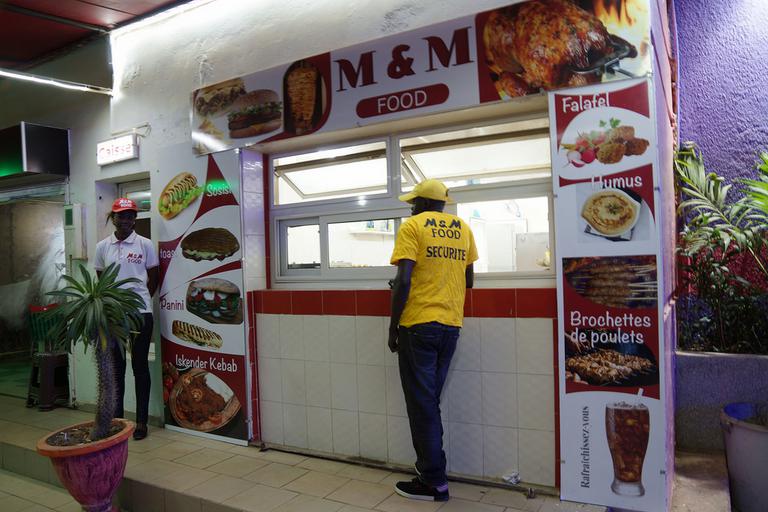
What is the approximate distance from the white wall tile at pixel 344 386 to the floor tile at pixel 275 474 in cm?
54

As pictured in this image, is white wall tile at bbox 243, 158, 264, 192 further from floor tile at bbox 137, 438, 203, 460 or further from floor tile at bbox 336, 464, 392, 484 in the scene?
floor tile at bbox 336, 464, 392, 484

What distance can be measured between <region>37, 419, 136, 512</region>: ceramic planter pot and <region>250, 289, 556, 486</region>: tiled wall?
4.05 ft

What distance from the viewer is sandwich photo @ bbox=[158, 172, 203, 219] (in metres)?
4.69

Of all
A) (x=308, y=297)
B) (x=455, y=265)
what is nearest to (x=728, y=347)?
(x=455, y=265)

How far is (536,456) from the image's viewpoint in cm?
331

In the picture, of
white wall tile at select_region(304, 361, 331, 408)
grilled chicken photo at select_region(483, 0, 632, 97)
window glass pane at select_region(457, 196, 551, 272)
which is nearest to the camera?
grilled chicken photo at select_region(483, 0, 632, 97)

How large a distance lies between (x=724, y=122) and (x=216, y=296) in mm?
4593

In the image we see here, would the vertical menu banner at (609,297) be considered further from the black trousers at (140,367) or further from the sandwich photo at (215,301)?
the black trousers at (140,367)

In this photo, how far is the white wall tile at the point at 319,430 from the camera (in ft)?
13.4

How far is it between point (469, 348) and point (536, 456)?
0.77 metres

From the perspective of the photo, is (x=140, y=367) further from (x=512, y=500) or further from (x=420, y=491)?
(x=512, y=500)

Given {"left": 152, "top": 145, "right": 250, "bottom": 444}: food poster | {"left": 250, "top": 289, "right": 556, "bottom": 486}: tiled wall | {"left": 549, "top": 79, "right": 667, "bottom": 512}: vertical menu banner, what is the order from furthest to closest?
{"left": 152, "top": 145, "right": 250, "bottom": 444}: food poster, {"left": 250, "top": 289, "right": 556, "bottom": 486}: tiled wall, {"left": 549, "top": 79, "right": 667, "bottom": 512}: vertical menu banner

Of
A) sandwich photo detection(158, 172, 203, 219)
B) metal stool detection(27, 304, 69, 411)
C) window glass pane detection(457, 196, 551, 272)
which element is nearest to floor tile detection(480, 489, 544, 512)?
window glass pane detection(457, 196, 551, 272)

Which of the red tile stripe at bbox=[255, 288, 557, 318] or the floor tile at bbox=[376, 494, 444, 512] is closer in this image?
the floor tile at bbox=[376, 494, 444, 512]
